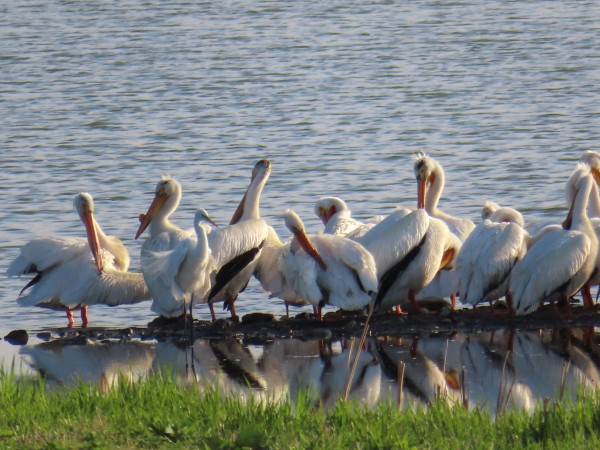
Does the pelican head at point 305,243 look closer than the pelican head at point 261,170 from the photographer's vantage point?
Yes

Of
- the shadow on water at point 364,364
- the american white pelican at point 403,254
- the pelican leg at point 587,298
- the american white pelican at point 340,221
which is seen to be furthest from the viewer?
the american white pelican at point 340,221

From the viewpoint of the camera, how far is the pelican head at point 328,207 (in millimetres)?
11182

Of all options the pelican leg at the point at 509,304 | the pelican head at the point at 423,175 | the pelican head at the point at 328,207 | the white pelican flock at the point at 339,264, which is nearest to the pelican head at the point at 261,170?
the pelican head at the point at 328,207

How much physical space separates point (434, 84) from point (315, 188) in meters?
7.53

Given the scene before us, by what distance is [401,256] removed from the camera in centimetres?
970

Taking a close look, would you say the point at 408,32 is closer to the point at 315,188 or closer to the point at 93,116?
the point at 93,116

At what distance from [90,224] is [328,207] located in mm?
1921

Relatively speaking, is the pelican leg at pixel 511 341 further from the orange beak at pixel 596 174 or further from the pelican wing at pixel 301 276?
the orange beak at pixel 596 174

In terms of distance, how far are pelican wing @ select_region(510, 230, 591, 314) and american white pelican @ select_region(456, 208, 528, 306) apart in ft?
0.39

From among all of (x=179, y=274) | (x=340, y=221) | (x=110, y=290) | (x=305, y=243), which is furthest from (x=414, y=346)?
(x=110, y=290)

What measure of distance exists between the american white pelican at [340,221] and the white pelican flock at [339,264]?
0.05 ft

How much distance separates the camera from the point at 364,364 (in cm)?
820

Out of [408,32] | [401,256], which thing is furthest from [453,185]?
[408,32]

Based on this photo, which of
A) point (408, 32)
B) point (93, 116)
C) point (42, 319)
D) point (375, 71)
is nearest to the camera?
point (42, 319)
